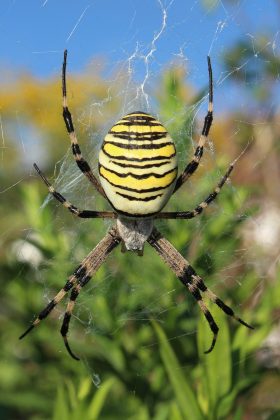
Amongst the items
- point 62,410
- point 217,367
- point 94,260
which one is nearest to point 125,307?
point 94,260

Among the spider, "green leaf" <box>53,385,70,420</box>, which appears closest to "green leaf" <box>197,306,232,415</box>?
the spider

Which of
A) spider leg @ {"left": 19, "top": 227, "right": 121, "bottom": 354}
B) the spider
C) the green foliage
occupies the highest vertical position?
the spider

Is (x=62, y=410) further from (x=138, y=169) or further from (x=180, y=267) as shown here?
(x=180, y=267)

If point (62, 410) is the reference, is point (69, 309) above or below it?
below

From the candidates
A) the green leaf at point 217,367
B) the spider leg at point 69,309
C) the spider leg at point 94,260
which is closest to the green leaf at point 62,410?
the green leaf at point 217,367

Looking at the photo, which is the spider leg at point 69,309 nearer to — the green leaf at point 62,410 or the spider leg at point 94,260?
the spider leg at point 94,260

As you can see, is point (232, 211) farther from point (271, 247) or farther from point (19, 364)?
point (19, 364)

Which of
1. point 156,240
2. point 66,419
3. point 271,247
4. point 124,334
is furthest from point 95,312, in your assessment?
point 271,247

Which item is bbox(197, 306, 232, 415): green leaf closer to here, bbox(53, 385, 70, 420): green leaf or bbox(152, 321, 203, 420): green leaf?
bbox(152, 321, 203, 420): green leaf
